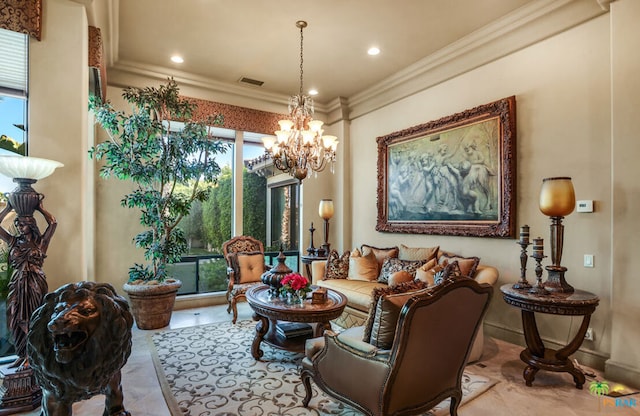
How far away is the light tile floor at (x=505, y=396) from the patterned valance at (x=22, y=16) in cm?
285

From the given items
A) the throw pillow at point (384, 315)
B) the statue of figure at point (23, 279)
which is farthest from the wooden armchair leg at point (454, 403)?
→ the statue of figure at point (23, 279)

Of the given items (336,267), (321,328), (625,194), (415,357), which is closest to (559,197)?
(625,194)

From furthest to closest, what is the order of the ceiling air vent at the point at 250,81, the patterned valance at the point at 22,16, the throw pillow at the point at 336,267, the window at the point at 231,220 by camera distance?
the window at the point at 231,220, the ceiling air vent at the point at 250,81, the throw pillow at the point at 336,267, the patterned valance at the point at 22,16

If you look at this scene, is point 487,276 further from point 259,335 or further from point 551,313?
point 259,335

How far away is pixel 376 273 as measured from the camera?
4.81 m

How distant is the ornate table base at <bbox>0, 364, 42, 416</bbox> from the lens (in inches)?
91.8

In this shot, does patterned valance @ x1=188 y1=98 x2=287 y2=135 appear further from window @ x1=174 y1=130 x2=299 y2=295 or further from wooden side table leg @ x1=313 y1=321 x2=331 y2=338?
wooden side table leg @ x1=313 y1=321 x2=331 y2=338

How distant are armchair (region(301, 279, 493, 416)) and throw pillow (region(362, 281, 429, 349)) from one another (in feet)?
0.12

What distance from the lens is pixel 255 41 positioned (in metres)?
4.23

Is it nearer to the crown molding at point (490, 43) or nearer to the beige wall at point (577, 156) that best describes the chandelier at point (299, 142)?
the crown molding at point (490, 43)

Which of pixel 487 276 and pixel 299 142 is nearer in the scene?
pixel 487 276

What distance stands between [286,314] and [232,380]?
704mm

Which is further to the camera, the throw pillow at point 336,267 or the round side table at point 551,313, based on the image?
the throw pillow at point 336,267

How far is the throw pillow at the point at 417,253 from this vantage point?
4386 millimetres
